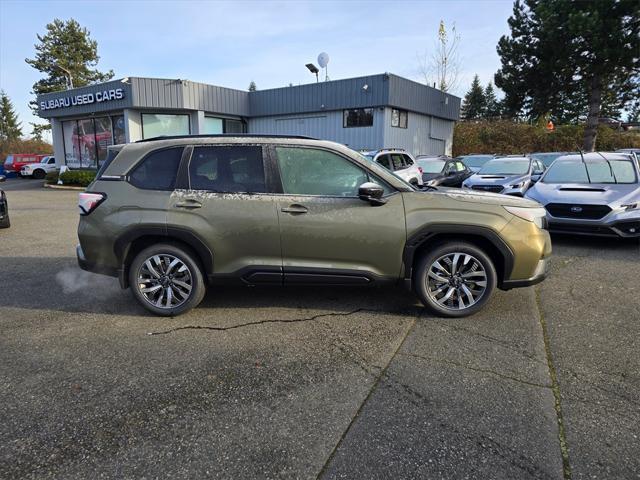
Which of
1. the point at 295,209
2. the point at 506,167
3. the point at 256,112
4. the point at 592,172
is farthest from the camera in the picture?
the point at 256,112

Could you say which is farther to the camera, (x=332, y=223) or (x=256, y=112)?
(x=256, y=112)

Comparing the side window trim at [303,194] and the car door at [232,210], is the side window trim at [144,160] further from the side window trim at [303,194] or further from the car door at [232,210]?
the side window trim at [303,194]

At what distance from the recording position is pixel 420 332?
13.1 ft

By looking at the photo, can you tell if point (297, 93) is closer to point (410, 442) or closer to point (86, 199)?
point (86, 199)

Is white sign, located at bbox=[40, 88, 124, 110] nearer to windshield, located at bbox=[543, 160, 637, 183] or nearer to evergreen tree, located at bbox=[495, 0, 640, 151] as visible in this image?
windshield, located at bbox=[543, 160, 637, 183]

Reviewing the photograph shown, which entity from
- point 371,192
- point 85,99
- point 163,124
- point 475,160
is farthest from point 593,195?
point 85,99

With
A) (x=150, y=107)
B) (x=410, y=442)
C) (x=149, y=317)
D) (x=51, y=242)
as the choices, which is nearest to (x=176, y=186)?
(x=149, y=317)

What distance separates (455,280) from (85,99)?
24574 mm

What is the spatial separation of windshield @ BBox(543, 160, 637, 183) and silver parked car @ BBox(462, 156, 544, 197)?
1.42 meters

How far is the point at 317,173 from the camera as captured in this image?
427cm

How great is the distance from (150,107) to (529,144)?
82.6 ft

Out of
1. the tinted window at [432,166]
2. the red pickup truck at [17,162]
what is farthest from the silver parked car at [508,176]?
the red pickup truck at [17,162]

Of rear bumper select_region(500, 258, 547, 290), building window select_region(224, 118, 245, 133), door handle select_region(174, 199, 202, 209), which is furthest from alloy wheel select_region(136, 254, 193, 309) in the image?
building window select_region(224, 118, 245, 133)

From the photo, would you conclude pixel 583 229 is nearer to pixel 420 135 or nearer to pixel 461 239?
pixel 461 239
